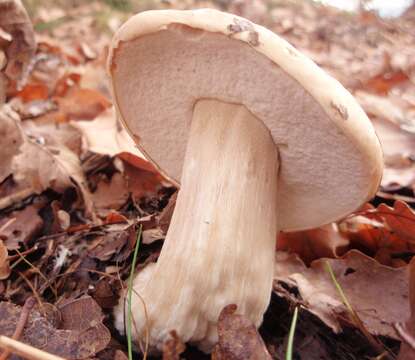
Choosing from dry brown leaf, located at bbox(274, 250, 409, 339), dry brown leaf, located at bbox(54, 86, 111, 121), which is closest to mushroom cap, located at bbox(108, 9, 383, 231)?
dry brown leaf, located at bbox(274, 250, 409, 339)

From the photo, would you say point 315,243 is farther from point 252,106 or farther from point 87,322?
point 87,322

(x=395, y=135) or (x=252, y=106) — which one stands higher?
(x=252, y=106)

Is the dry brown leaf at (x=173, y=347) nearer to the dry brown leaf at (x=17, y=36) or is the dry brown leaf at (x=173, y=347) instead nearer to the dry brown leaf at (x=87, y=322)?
the dry brown leaf at (x=87, y=322)

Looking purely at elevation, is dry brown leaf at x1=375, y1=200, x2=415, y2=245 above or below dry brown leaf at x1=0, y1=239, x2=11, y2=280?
above

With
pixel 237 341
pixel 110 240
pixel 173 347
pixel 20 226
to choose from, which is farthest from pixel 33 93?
pixel 237 341

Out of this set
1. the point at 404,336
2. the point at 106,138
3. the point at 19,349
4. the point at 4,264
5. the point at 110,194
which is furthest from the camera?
the point at 106,138

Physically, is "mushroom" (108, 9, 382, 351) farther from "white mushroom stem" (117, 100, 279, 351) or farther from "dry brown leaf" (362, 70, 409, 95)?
"dry brown leaf" (362, 70, 409, 95)
